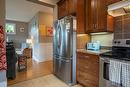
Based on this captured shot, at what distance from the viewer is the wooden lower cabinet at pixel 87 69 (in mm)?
2500

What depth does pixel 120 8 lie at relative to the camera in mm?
2262

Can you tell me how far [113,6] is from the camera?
7.47 feet

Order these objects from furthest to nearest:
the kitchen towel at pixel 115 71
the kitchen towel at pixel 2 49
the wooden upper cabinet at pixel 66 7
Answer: the wooden upper cabinet at pixel 66 7, the kitchen towel at pixel 2 49, the kitchen towel at pixel 115 71

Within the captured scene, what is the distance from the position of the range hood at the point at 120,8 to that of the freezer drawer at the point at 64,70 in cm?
156

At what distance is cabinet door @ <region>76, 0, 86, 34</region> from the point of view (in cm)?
315

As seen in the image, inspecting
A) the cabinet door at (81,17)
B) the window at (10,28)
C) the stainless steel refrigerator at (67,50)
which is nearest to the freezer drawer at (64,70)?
the stainless steel refrigerator at (67,50)

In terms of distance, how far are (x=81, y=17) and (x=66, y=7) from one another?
0.65 metres

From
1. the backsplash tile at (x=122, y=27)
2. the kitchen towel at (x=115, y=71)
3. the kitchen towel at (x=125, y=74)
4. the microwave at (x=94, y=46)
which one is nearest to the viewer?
the kitchen towel at (x=125, y=74)

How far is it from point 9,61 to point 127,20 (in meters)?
3.34

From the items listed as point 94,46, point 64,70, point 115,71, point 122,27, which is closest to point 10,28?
point 64,70

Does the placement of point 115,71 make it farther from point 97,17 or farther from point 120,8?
point 97,17

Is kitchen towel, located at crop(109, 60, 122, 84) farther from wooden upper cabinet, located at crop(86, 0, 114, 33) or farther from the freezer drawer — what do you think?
the freezer drawer

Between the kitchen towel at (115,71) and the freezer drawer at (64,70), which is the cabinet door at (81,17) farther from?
the kitchen towel at (115,71)

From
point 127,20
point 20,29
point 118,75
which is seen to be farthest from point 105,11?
point 20,29
